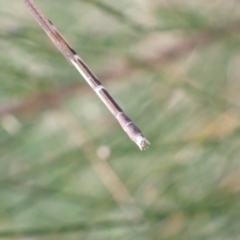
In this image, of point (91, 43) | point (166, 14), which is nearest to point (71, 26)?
point (91, 43)

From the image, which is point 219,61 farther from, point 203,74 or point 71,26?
point 71,26

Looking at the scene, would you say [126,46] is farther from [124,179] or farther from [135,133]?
[135,133]

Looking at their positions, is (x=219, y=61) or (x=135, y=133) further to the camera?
(x=219, y=61)

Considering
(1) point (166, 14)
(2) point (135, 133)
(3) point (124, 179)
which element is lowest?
(2) point (135, 133)

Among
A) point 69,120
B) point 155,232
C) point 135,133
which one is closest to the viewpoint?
point 135,133

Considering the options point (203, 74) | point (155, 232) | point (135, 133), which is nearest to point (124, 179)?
point (155, 232)

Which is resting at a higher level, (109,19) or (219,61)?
(109,19)

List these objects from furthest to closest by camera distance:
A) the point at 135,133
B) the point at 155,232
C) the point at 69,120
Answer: the point at 69,120, the point at 155,232, the point at 135,133
